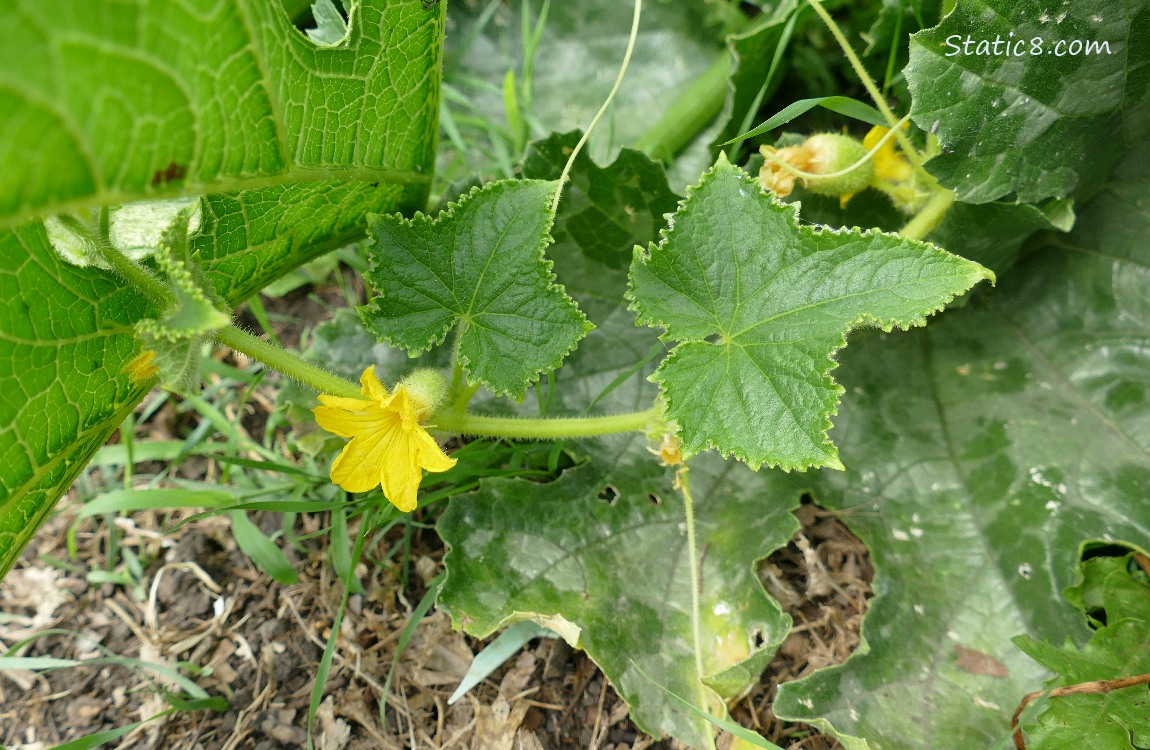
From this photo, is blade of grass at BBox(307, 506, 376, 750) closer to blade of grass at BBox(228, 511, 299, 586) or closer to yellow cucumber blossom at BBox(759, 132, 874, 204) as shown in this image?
blade of grass at BBox(228, 511, 299, 586)

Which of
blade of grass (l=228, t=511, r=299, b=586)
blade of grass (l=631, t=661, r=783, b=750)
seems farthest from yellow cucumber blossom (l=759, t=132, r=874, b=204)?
blade of grass (l=228, t=511, r=299, b=586)

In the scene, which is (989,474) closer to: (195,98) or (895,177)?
(895,177)

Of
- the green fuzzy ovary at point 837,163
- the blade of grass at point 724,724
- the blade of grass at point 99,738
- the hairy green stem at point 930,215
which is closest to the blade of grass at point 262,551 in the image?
the blade of grass at point 99,738

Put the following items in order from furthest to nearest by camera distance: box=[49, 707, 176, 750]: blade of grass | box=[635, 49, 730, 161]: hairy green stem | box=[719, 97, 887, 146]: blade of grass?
box=[635, 49, 730, 161]: hairy green stem → box=[49, 707, 176, 750]: blade of grass → box=[719, 97, 887, 146]: blade of grass

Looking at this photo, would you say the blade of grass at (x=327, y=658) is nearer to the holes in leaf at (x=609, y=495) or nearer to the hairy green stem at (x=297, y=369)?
the hairy green stem at (x=297, y=369)

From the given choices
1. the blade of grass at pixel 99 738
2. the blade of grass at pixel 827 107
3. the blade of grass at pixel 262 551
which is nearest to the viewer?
the blade of grass at pixel 827 107

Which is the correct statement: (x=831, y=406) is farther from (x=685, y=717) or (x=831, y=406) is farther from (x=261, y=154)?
(x=261, y=154)

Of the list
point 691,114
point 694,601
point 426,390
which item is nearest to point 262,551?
point 426,390
